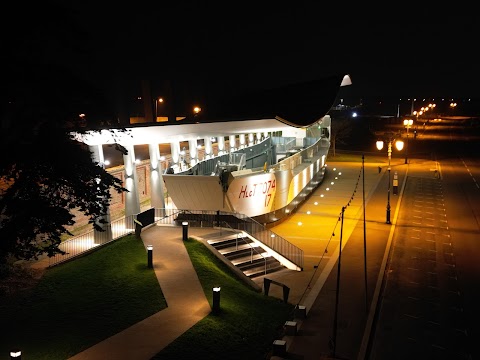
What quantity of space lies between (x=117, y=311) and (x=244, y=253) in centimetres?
852

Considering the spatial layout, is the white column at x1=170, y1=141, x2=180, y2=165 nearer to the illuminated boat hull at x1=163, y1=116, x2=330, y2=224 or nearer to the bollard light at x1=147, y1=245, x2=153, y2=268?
the illuminated boat hull at x1=163, y1=116, x2=330, y2=224

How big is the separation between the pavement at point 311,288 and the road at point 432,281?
26.3 inches

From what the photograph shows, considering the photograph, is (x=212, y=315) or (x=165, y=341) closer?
(x=165, y=341)

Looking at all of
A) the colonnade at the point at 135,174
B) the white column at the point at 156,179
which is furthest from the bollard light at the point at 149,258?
the white column at the point at 156,179

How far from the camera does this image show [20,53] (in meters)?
10.5

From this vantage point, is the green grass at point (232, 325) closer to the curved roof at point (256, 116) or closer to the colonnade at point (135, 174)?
the colonnade at point (135, 174)

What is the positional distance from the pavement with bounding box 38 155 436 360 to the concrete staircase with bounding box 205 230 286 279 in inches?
19.2

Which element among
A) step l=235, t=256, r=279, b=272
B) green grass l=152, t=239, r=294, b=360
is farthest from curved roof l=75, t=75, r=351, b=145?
green grass l=152, t=239, r=294, b=360

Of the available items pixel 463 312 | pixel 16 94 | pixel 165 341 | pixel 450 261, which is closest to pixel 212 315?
pixel 165 341

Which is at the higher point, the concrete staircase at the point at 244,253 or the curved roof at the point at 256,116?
the curved roof at the point at 256,116

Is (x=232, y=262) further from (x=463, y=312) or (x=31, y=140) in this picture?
(x=31, y=140)

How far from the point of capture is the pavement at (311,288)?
13.0 meters

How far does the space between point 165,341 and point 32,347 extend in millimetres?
3247

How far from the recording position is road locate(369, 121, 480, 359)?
1507cm
